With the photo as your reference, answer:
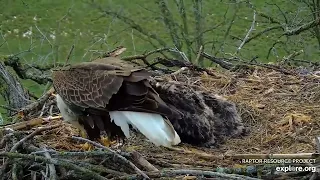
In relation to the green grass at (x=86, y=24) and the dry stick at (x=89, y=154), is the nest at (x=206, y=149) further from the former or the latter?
the green grass at (x=86, y=24)

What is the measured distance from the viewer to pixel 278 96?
16.6 ft

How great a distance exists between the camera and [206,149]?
434 centimetres

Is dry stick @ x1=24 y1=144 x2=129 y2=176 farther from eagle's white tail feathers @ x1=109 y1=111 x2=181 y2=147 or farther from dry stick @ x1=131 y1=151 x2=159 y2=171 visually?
eagle's white tail feathers @ x1=109 y1=111 x2=181 y2=147

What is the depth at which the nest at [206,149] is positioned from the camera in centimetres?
350

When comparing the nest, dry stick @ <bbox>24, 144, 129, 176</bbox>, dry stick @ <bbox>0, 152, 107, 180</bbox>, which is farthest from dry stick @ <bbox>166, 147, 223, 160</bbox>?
dry stick @ <bbox>0, 152, 107, 180</bbox>

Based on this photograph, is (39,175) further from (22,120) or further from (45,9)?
(45,9)

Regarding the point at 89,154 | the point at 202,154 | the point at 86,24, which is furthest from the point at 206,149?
the point at 86,24

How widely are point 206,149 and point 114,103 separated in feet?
2.58

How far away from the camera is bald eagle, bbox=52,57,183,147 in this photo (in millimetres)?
3877

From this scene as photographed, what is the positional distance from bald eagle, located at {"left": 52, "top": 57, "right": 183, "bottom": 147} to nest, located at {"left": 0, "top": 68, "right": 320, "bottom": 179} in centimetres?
16

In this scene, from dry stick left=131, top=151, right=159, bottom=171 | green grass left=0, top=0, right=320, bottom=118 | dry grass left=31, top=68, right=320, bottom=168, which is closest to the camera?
dry stick left=131, top=151, right=159, bottom=171

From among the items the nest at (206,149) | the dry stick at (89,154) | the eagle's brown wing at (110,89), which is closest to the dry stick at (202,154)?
the nest at (206,149)

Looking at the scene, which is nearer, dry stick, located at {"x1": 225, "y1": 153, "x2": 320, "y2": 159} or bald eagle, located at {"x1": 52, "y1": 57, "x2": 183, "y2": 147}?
dry stick, located at {"x1": 225, "y1": 153, "x2": 320, "y2": 159}

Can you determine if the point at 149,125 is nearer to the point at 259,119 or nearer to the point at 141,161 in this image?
the point at 141,161
